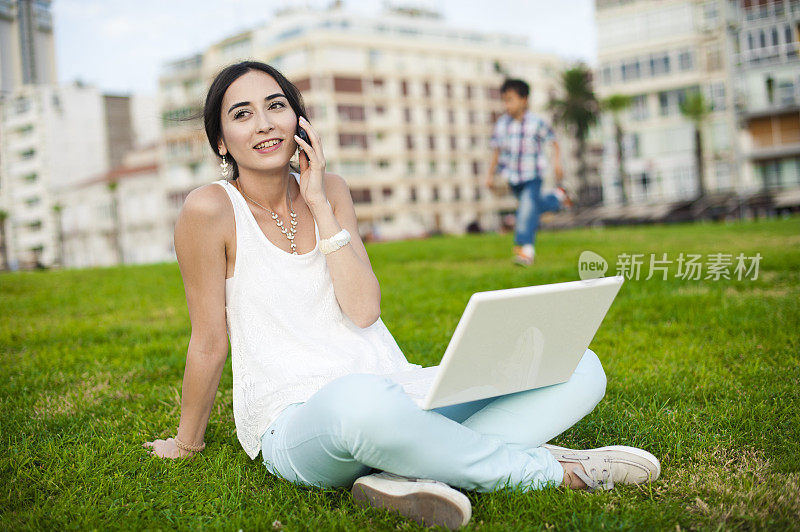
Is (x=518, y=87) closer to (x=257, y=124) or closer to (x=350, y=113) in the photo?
(x=257, y=124)

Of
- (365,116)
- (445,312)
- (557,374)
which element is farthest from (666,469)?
(365,116)

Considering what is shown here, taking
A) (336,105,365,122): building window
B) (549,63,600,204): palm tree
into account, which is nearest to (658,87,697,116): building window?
(549,63,600,204): palm tree

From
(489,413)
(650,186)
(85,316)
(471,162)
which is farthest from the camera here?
(471,162)

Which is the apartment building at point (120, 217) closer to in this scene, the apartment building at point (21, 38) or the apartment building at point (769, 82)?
the apartment building at point (769, 82)

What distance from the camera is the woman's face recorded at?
2764mm

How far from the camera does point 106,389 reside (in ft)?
13.2

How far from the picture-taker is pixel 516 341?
2.08m

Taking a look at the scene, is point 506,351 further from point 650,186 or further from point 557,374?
point 650,186

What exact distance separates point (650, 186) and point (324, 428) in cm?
5090

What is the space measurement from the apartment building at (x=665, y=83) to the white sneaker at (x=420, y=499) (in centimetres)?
4886

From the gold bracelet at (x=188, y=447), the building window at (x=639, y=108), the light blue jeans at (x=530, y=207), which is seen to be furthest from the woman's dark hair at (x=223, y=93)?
the building window at (x=639, y=108)

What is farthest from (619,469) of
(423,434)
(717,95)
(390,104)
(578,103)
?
(390,104)

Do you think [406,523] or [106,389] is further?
[106,389]

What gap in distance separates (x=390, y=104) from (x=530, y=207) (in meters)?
57.2
